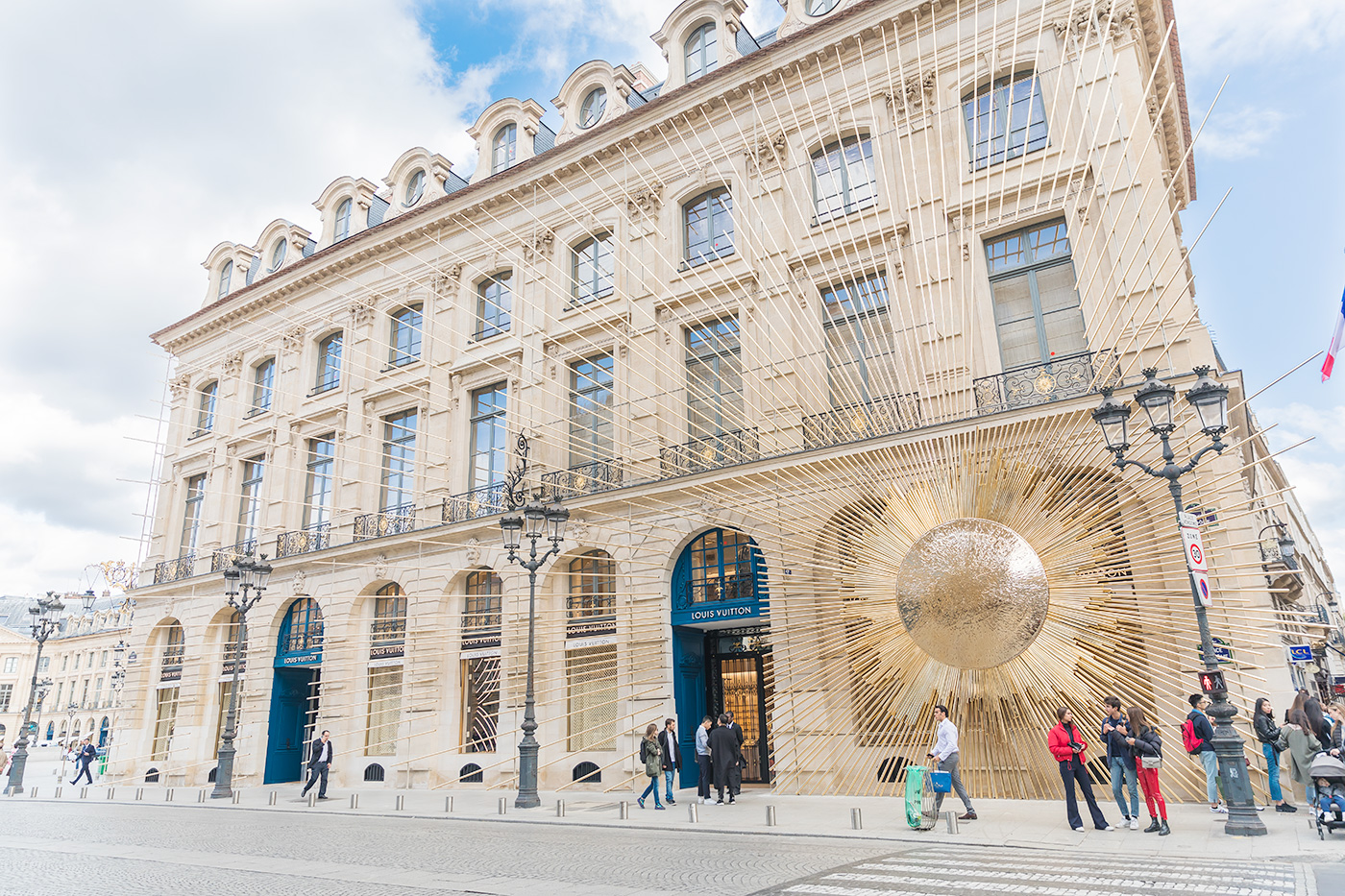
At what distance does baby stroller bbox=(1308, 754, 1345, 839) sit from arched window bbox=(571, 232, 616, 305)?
1340 cm

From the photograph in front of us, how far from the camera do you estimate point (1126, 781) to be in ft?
27.4

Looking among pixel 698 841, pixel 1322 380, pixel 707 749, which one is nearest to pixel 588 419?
pixel 707 749

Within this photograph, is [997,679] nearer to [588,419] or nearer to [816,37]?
[588,419]

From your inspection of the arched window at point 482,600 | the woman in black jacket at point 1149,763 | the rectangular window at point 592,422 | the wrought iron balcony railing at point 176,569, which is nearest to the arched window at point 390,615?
the arched window at point 482,600

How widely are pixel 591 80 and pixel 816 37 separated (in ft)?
19.2

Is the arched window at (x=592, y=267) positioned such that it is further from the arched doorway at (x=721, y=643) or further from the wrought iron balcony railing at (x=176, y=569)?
the wrought iron balcony railing at (x=176, y=569)

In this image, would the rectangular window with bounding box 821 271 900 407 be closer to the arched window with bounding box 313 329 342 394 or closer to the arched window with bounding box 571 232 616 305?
the arched window with bounding box 571 232 616 305

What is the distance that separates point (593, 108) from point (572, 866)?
1644cm

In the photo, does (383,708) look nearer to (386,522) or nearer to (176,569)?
(386,522)

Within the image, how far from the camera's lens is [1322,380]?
39.2 feet

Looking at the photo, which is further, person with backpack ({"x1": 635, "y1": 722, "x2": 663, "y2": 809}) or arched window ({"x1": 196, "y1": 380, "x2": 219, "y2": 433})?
arched window ({"x1": 196, "y1": 380, "x2": 219, "y2": 433})

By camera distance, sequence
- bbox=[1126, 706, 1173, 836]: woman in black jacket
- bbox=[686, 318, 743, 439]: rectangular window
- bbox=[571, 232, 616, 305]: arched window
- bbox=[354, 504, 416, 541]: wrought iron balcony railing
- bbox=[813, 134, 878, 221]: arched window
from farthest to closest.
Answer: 1. bbox=[354, 504, 416, 541]: wrought iron balcony railing
2. bbox=[571, 232, 616, 305]: arched window
3. bbox=[813, 134, 878, 221]: arched window
4. bbox=[686, 318, 743, 439]: rectangular window
5. bbox=[1126, 706, 1173, 836]: woman in black jacket

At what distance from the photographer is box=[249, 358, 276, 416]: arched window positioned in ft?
77.2

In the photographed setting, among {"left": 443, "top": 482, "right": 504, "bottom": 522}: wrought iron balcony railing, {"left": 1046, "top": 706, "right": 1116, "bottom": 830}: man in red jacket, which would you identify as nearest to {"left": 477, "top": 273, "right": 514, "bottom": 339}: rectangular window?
{"left": 443, "top": 482, "right": 504, "bottom": 522}: wrought iron balcony railing
